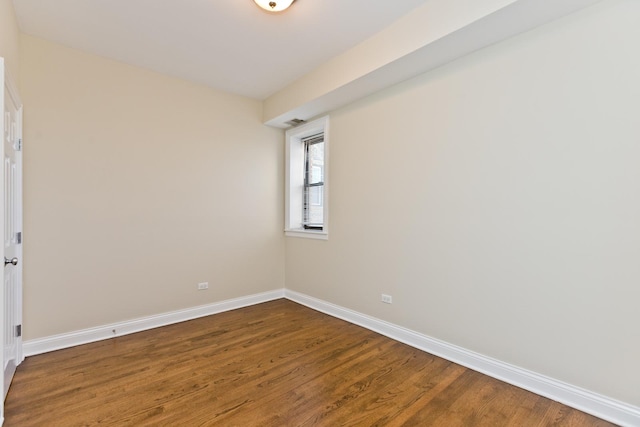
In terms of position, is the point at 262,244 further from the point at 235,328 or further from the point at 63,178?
the point at 63,178

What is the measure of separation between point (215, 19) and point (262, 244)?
281 centimetres

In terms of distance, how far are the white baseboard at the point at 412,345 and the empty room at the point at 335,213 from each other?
0.06ft

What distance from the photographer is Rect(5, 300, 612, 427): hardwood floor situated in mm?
1898

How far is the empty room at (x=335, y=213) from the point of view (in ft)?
6.45

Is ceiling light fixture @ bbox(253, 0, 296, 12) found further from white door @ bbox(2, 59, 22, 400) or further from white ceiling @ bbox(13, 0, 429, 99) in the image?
white door @ bbox(2, 59, 22, 400)

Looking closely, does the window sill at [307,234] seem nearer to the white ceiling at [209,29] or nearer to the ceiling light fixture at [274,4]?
the white ceiling at [209,29]

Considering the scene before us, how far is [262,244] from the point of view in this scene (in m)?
4.41

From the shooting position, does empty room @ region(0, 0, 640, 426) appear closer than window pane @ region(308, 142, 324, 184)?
Yes

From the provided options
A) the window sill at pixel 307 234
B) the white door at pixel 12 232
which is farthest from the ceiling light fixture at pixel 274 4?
the window sill at pixel 307 234

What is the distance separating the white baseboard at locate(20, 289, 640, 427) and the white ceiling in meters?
2.83

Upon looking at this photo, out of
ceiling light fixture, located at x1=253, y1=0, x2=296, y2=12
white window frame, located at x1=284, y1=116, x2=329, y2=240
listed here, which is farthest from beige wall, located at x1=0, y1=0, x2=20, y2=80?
white window frame, located at x1=284, y1=116, x2=329, y2=240

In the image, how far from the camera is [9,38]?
89.6 inches

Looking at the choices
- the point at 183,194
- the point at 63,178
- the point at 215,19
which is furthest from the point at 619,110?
the point at 63,178

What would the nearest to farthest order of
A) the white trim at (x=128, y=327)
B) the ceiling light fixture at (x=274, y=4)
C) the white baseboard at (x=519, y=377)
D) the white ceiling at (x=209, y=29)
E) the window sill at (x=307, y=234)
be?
the white baseboard at (x=519, y=377)
the ceiling light fixture at (x=274, y=4)
the white ceiling at (x=209, y=29)
the white trim at (x=128, y=327)
the window sill at (x=307, y=234)
